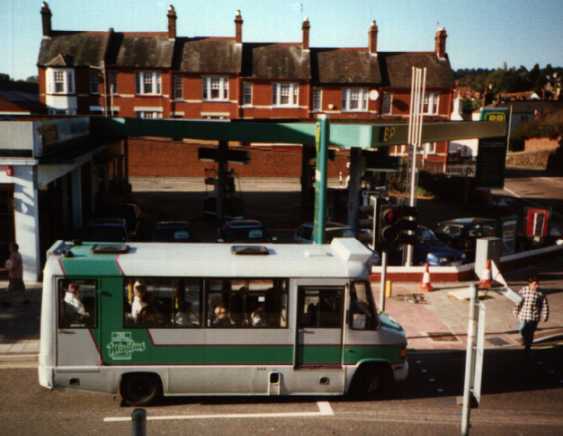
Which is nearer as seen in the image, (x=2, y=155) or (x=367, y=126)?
(x=2, y=155)

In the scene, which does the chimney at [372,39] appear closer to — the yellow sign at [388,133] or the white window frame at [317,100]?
the white window frame at [317,100]

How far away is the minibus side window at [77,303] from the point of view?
35.5 feet

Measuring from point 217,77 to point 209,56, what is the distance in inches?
76.0

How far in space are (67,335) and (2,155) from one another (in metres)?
10.5

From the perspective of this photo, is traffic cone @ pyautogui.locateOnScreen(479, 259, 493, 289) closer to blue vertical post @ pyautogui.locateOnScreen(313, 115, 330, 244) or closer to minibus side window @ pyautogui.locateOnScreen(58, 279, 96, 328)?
blue vertical post @ pyautogui.locateOnScreen(313, 115, 330, 244)

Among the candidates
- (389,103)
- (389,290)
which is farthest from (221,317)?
(389,103)

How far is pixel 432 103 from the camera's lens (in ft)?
186

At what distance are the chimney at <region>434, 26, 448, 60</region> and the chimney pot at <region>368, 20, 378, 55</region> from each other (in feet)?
18.6

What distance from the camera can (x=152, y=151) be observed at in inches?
2159

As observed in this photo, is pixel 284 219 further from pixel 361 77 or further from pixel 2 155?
pixel 361 77

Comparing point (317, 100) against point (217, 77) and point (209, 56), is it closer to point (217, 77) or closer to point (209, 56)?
point (217, 77)

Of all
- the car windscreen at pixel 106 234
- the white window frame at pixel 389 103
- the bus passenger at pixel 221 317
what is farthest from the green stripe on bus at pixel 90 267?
the white window frame at pixel 389 103

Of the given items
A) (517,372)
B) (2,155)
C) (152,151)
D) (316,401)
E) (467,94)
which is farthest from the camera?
(467,94)

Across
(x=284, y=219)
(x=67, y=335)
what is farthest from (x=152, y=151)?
(x=67, y=335)
